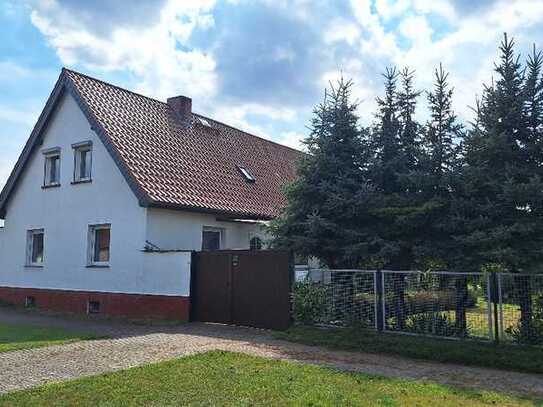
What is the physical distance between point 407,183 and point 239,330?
17.2 feet

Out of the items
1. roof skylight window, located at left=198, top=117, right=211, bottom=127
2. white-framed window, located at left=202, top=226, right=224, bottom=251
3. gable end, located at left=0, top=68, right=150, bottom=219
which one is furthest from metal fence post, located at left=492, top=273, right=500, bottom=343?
roof skylight window, located at left=198, top=117, right=211, bottom=127

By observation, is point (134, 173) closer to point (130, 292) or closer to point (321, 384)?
point (130, 292)

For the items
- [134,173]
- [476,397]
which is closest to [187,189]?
[134,173]

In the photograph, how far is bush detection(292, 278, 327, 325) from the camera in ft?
40.8

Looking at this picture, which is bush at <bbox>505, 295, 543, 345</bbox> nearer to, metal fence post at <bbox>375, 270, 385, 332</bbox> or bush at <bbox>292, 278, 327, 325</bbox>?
metal fence post at <bbox>375, 270, 385, 332</bbox>

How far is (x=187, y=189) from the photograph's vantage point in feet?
57.8

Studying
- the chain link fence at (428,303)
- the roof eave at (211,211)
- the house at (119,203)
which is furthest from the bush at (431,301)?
the roof eave at (211,211)

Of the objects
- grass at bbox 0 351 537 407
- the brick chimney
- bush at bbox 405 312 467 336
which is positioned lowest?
grass at bbox 0 351 537 407

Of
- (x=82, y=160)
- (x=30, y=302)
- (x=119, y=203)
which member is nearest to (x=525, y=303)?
(x=119, y=203)

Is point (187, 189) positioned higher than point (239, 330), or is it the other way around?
point (187, 189)

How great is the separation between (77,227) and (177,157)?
4006 millimetres

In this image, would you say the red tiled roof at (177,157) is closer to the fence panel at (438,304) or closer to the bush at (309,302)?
the bush at (309,302)

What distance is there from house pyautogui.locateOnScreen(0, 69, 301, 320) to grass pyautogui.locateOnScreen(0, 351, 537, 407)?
22.5 feet

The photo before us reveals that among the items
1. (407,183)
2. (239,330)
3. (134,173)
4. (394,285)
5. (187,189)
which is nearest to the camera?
(394,285)
